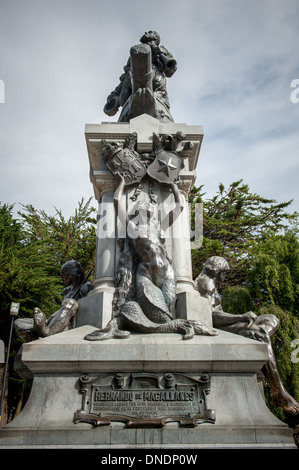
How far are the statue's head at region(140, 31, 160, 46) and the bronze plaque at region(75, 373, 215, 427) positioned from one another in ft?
28.2

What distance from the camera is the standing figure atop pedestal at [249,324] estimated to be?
5.41 m

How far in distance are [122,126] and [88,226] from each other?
636 inches

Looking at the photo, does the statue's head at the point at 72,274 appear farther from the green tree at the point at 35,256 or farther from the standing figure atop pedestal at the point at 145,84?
the green tree at the point at 35,256

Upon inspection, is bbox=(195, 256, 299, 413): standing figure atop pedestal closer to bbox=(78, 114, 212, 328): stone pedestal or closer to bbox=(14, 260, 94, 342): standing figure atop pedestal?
bbox=(78, 114, 212, 328): stone pedestal

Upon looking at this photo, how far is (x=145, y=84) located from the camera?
23.2 feet

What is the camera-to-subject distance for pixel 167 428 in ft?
13.6

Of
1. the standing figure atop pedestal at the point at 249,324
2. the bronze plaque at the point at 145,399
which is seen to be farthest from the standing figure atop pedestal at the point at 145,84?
the bronze plaque at the point at 145,399

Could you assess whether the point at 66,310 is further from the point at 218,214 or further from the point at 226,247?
the point at 218,214

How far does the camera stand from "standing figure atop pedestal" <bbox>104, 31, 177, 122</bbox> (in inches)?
264

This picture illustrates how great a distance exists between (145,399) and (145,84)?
5.20 metres

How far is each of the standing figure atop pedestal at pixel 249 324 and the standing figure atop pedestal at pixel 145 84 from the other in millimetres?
3118

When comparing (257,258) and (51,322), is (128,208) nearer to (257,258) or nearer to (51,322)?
(51,322)

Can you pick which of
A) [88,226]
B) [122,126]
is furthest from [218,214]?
[122,126]

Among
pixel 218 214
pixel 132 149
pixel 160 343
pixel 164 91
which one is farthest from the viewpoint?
pixel 218 214
